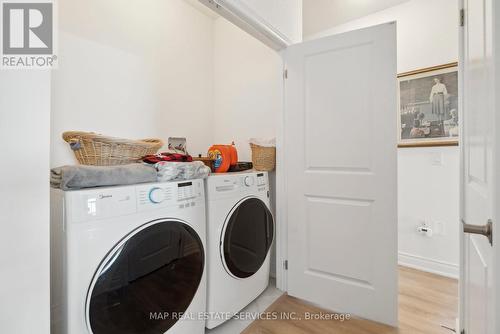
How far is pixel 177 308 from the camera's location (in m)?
1.22

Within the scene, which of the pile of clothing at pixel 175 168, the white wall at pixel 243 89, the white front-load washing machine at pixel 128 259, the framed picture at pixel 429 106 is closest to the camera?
the white front-load washing machine at pixel 128 259

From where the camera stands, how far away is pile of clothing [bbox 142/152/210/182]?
1.25 meters

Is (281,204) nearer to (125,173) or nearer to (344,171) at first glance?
(344,171)

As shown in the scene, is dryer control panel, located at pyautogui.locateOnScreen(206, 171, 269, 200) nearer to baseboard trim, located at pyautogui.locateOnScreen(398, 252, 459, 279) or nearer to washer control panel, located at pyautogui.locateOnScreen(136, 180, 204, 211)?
washer control panel, located at pyautogui.locateOnScreen(136, 180, 204, 211)

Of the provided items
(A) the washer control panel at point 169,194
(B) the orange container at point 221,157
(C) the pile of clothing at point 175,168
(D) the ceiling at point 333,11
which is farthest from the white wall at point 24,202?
(D) the ceiling at point 333,11

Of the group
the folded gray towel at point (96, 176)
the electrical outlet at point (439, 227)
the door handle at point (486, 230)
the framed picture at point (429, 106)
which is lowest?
the electrical outlet at point (439, 227)

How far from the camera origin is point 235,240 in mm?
1572

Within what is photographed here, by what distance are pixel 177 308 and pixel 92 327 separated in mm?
391

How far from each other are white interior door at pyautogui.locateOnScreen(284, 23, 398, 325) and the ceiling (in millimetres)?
923

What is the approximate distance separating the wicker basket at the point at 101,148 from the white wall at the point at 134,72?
0.47 metres

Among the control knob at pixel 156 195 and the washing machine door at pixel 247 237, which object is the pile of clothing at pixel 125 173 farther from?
the washing machine door at pixel 247 237

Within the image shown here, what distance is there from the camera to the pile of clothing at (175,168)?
4.10ft

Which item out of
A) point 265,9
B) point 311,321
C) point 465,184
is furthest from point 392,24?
point 311,321

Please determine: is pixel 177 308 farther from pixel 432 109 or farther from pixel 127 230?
pixel 432 109
